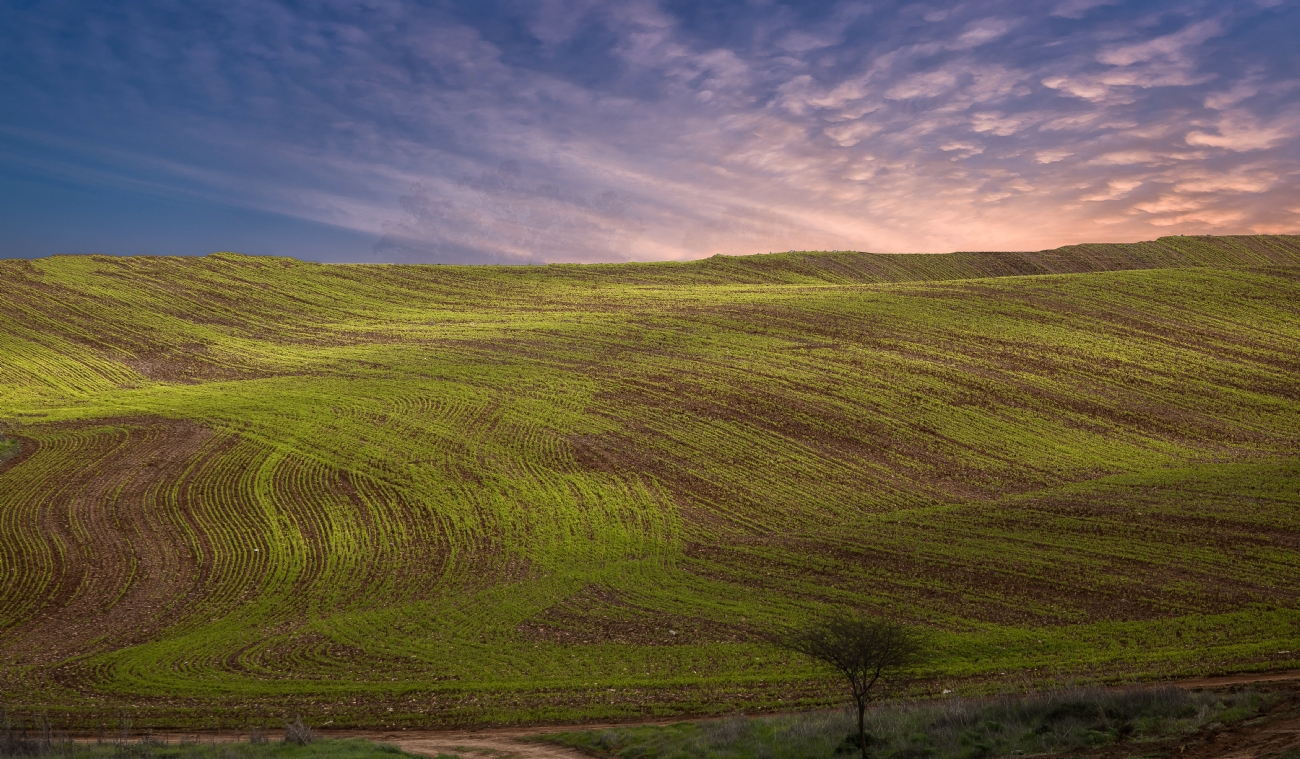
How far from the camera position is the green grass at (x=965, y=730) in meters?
15.5

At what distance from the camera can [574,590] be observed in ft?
98.7

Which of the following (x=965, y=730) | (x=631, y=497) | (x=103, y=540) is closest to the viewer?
(x=965, y=730)

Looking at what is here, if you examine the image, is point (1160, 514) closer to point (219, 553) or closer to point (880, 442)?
point (880, 442)

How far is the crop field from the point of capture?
922 inches

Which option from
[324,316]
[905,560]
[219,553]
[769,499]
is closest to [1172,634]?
[905,560]

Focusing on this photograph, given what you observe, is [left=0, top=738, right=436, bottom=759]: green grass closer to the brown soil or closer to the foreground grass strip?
the foreground grass strip

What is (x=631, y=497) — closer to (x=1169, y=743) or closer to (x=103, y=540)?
(x=103, y=540)

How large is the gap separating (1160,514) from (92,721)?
3936cm

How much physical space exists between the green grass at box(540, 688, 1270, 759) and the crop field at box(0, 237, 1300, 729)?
2.51 metres

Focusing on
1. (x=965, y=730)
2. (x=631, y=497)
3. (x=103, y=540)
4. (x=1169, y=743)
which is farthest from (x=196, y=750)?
(x=631, y=497)

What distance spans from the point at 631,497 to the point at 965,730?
970 inches

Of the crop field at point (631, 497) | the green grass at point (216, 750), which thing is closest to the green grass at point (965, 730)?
the crop field at point (631, 497)

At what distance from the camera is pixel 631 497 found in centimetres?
3991

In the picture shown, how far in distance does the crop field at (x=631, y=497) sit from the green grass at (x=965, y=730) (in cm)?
251
